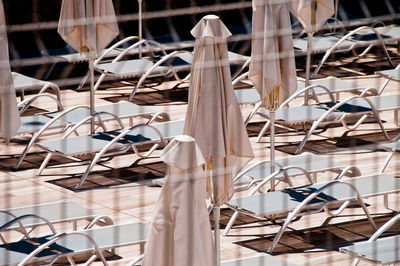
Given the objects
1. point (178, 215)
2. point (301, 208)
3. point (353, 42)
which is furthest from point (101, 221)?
point (353, 42)

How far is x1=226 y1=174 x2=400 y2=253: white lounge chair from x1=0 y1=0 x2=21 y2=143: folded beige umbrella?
63.9 inches

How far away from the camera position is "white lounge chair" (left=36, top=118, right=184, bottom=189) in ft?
25.9

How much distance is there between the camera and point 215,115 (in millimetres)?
5391

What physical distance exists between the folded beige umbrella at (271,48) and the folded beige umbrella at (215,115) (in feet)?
4.91

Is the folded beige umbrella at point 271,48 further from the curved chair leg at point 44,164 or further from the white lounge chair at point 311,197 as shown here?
the curved chair leg at point 44,164

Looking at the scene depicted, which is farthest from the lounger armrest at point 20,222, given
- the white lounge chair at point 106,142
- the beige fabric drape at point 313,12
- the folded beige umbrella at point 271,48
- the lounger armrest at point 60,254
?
the beige fabric drape at point 313,12

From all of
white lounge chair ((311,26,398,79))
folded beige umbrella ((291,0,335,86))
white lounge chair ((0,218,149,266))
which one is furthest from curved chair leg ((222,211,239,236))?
white lounge chair ((311,26,398,79))

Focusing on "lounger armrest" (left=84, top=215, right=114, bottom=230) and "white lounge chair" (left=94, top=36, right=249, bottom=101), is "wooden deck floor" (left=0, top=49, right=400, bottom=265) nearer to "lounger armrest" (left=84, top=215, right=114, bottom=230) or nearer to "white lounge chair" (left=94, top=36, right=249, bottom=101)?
"lounger armrest" (left=84, top=215, right=114, bottom=230)

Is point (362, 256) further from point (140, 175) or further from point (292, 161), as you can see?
point (140, 175)

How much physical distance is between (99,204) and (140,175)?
78 centimetres

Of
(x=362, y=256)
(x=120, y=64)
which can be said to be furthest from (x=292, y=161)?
(x=120, y=64)

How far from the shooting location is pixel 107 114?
8797mm

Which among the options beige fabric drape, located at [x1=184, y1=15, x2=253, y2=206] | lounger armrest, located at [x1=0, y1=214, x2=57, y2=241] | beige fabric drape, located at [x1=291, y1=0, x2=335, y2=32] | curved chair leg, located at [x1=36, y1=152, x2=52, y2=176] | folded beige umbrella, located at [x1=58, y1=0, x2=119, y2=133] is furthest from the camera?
beige fabric drape, located at [x1=291, y1=0, x2=335, y2=32]

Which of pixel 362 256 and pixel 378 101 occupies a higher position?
pixel 378 101
